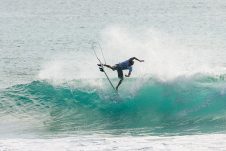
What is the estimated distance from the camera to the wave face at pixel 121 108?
80.3 ft

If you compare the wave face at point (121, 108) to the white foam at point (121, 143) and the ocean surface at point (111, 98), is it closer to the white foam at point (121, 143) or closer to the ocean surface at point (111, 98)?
the ocean surface at point (111, 98)

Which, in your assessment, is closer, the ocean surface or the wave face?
the ocean surface

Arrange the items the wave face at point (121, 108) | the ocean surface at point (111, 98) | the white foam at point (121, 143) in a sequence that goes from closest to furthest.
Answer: the white foam at point (121, 143)
the ocean surface at point (111, 98)
the wave face at point (121, 108)

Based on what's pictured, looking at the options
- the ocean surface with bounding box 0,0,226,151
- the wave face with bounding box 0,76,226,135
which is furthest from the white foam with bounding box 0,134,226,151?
the wave face with bounding box 0,76,226,135

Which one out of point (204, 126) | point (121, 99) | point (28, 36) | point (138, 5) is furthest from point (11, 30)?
point (204, 126)

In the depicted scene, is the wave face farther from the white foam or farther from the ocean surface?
the white foam

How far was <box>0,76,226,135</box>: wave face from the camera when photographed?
963 inches

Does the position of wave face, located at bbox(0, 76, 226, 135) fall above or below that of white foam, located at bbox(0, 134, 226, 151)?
below

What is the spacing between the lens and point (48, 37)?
168 feet

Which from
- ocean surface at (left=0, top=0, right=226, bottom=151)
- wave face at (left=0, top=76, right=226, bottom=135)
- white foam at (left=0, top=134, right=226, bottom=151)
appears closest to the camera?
white foam at (left=0, top=134, right=226, bottom=151)

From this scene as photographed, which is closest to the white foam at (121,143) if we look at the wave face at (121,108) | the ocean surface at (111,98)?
the ocean surface at (111,98)

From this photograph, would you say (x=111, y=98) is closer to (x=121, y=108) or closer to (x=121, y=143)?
(x=121, y=108)

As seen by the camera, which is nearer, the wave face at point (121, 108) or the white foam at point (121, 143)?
the white foam at point (121, 143)

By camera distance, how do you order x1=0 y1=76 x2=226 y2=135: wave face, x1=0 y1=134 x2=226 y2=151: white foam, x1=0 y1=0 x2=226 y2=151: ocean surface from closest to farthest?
x1=0 y1=134 x2=226 y2=151: white foam < x1=0 y1=0 x2=226 y2=151: ocean surface < x1=0 y1=76 x2=226 y2=135: wave face
